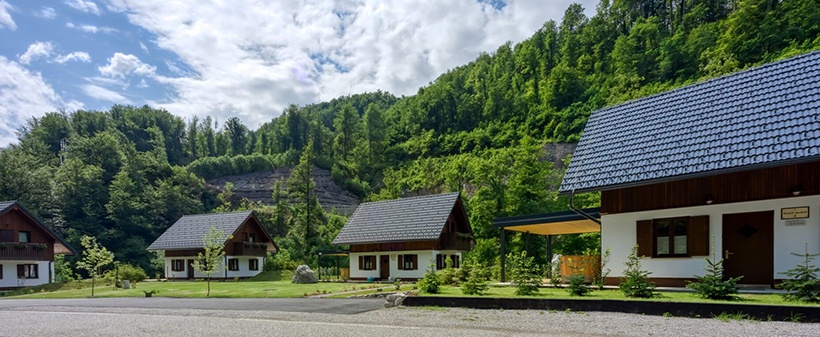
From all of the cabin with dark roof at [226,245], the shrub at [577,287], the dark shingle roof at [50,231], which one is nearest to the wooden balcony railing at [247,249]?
the cabin with dark roof at [226,245]

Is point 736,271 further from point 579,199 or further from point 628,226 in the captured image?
point 579,199

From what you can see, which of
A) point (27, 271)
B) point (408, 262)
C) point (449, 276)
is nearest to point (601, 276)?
point (449, 276)

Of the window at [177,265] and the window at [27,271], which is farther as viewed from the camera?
the window at [177,265]

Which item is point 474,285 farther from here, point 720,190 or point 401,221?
point 401,221

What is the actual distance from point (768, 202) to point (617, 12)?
286ft

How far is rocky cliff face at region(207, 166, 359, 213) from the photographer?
80.1 meters

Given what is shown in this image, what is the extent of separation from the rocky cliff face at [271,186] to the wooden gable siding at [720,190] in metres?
63.5

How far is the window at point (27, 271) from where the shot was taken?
1503 inches

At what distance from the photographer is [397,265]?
3409 centimetres

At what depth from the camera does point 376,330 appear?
937 centimetres

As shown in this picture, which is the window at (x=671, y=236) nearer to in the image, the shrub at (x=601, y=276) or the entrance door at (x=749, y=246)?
the entrance door at (x=749, y=246)

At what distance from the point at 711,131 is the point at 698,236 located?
9.89ft

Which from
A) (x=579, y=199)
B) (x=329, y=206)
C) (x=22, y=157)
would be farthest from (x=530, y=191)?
(x=22, y=157)

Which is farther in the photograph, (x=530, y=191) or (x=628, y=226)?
(x=530, y=191)
